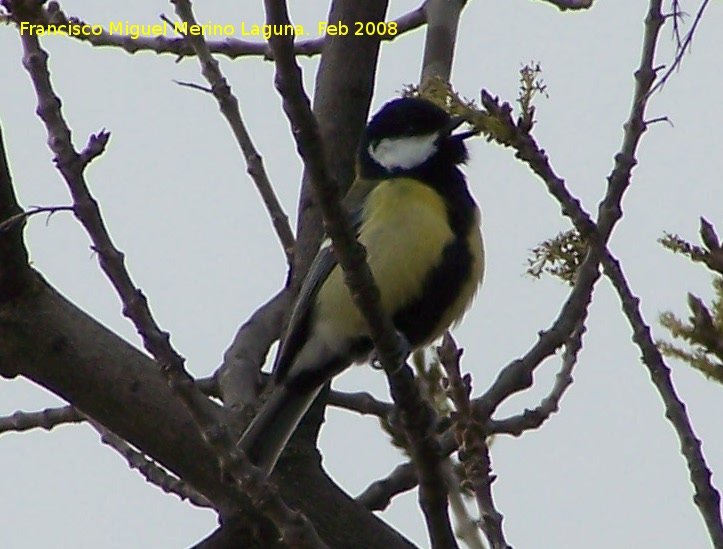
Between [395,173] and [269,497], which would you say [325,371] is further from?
[269,497]

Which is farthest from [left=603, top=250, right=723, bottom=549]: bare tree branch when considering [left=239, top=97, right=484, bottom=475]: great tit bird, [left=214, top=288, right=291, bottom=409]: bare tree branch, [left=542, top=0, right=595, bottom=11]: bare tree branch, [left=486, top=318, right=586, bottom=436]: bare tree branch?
[left=542, top=0, right=595, bottom=11]: bare tree branch

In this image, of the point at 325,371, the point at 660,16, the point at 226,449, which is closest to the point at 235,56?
the point at 325,371

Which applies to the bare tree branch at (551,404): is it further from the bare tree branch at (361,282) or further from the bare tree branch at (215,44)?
the bare tree branch at (215,44)

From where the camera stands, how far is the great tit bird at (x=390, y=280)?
2.80 meters

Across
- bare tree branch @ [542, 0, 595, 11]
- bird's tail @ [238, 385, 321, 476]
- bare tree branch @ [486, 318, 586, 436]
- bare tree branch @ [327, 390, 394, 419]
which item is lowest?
bare tree branch @ [486, 318, 586, 436]

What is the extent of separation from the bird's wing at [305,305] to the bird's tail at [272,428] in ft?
0.28

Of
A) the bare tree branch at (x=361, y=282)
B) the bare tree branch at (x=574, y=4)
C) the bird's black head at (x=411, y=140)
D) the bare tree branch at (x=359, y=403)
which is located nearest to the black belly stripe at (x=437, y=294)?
the bare tree branch at (x=359, y=403)

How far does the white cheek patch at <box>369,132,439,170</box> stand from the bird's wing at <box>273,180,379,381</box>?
0.64 feet

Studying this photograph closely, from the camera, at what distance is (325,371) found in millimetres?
2939

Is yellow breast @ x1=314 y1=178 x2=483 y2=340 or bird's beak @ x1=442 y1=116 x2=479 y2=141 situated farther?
bird's beak @ x1=442 y1=116 x2=479 y2=141

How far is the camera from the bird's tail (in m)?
2.64

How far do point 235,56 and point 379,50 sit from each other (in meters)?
0.49

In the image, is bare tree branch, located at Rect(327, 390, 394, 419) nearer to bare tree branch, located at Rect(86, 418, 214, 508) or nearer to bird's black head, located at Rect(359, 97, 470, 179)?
bare tree branch, located at Rect(86, 418, 214, 508)

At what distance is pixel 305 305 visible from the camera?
114 inches
